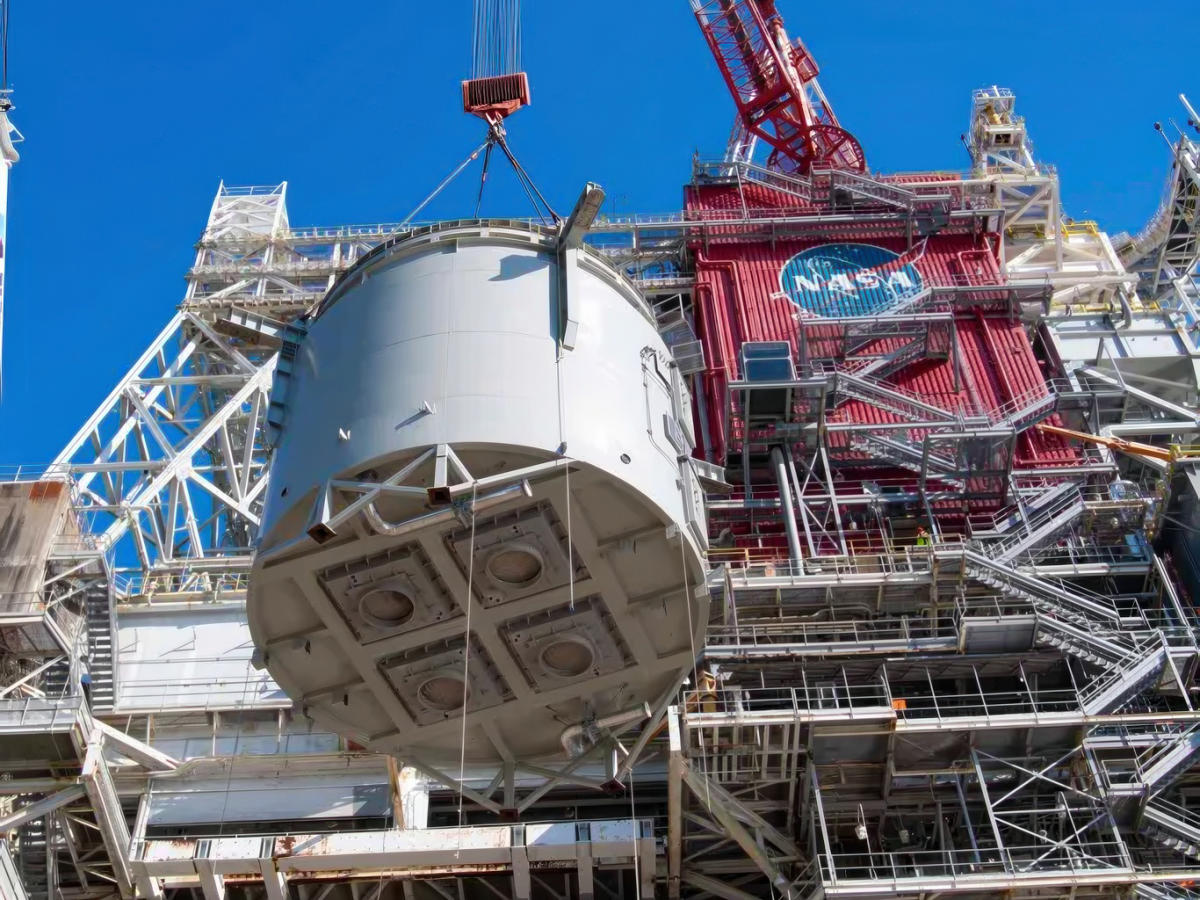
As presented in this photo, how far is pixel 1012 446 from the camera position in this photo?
3988cm

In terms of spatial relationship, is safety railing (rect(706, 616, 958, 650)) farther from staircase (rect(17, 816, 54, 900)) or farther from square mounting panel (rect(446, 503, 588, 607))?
staircase (rect(17, 816, 54, 900))

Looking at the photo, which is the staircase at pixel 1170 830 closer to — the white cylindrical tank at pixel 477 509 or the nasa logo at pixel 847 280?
the white cylindrical tank at pixel 477 509

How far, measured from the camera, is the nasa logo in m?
48.3

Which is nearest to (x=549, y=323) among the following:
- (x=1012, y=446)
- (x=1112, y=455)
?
(x=1012, y=446)

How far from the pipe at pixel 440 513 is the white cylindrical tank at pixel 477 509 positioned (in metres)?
0.04

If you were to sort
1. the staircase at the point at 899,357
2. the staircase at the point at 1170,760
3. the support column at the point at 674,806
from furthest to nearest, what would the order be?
1. the staircase at the point at 899,357
2. the support column at the point at 674,806
3. the staircase at the point at 1170,760

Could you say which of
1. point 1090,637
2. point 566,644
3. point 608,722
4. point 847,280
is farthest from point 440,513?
point 847,280

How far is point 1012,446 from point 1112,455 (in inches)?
188

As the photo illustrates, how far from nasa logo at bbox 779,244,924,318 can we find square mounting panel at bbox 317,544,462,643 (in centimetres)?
2582

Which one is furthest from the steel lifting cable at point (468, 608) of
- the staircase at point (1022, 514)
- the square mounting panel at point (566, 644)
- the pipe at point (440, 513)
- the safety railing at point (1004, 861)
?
the staircase at point (1022, 514)

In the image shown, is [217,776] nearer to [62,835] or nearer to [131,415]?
[62,835]

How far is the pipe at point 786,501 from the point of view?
3806cm

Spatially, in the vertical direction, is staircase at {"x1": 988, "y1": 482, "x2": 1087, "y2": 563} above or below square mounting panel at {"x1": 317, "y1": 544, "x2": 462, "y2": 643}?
above

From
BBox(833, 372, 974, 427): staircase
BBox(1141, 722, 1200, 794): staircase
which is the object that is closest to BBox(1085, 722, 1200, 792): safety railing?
BBox(1141, 722, 1200, 794): staircase
